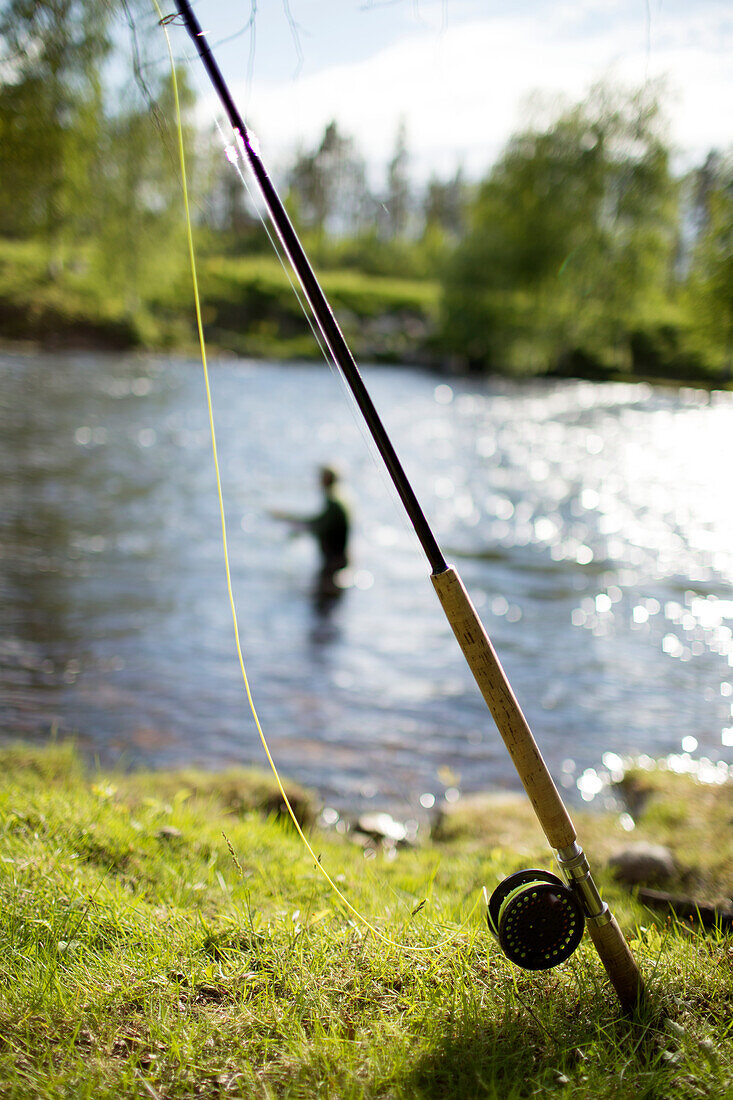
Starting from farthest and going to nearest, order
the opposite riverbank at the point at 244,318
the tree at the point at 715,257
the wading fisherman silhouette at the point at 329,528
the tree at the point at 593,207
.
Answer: the opposite riverbank at the point at 244,318, the wading fisherman silhouette at the point at 329,528, the tree at the point at 593,207, the tree at the point at 715,257

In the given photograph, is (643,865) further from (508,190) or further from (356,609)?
(508,190)

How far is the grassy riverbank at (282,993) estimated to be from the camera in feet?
6.02

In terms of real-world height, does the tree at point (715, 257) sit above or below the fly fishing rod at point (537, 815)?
above

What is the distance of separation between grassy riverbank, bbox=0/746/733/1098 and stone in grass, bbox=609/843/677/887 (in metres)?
0.91

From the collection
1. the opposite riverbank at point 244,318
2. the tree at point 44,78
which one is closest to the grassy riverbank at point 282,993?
the tree at point 44,78

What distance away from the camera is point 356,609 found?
32.4 feet

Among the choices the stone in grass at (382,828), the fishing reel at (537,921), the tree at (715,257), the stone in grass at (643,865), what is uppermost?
the tree at (715,257)

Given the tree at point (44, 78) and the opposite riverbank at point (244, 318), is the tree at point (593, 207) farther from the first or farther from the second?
the opposite riverbank at point (244, 318)

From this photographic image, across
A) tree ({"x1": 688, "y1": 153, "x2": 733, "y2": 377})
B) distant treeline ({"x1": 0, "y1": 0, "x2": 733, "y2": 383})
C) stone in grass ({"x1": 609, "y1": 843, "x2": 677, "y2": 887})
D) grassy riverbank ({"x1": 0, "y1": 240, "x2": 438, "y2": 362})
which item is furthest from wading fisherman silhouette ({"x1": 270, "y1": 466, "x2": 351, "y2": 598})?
grassy riverbank ({"x1": 0, "y1": 240, "x2": 438, "y2": 362})

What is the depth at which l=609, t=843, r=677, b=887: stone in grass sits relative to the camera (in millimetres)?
3977

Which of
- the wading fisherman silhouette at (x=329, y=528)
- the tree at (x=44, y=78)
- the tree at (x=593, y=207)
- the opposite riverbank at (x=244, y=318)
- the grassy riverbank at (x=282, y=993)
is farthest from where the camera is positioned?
the opposite riverbank at (x=244, y=318)

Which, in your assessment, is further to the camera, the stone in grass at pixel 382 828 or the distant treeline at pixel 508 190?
the stone in grass at pixel 382 828

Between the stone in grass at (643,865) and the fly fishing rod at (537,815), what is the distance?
2059mm

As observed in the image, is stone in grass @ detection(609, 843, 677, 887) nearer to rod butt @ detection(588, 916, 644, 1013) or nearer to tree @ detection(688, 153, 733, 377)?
rod butt @ detection(588, 916, 644, 1013)
